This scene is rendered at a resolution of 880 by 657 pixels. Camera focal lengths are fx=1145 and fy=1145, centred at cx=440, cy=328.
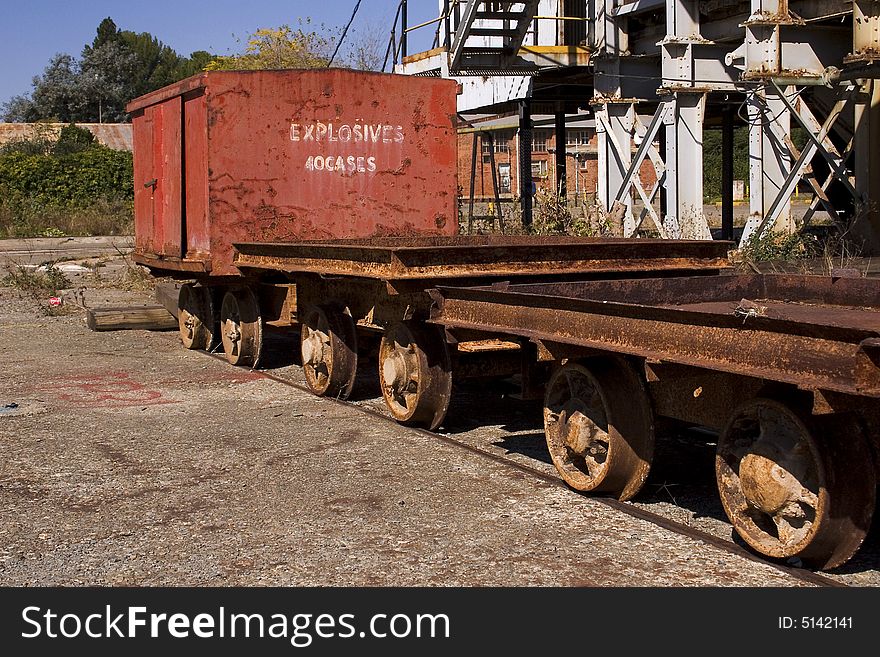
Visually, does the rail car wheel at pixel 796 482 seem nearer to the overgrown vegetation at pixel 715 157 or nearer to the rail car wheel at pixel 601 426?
the rail car wheel at pixel 601 426

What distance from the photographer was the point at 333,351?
9.48m

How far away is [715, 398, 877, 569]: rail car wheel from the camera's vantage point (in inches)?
182

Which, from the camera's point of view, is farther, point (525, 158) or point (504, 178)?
point (504, 178)

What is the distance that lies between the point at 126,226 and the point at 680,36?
21.6 metres

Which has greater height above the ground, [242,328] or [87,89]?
[87,89]

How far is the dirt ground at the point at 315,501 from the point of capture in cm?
505

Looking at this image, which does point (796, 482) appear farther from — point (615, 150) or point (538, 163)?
point (538, 163)

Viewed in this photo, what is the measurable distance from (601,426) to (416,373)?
7.28ft

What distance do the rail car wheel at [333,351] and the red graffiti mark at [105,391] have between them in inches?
49.5

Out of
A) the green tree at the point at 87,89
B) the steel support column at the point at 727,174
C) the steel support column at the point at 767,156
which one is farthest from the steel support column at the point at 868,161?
the green tree at the point at 87,89

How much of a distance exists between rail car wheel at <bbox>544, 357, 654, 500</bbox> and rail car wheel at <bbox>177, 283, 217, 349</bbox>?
708cm

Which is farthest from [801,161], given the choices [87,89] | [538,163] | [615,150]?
[87,89]

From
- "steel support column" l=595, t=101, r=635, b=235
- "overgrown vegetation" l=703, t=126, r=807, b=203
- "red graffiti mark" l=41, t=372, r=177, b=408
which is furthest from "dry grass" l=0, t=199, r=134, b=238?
"overgrown vegetation" l=703, t=126, r=807, b=203

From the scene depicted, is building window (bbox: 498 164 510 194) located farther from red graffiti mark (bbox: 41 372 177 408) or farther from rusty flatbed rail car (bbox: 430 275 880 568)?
rusty flatbed rail car (bbox: 430 275 880 568)
